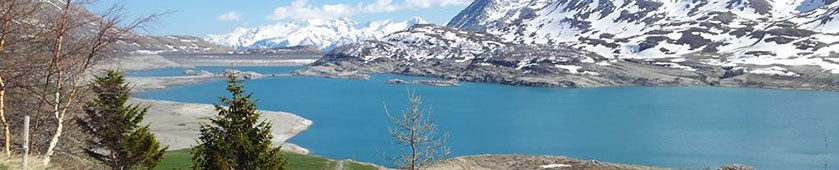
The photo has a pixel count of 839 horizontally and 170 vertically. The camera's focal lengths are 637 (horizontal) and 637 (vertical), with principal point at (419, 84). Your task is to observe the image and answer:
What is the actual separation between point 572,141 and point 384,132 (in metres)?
21.4

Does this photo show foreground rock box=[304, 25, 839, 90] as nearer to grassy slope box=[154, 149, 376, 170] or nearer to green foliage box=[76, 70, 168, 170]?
grassy slope box=[154, 149, 376, 170]

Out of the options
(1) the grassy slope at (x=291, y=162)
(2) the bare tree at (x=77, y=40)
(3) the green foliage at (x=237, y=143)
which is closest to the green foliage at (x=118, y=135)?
(3) the green foliage at (x=237, y=143)

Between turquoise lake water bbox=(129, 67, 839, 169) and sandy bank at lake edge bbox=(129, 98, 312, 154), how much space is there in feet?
7.95

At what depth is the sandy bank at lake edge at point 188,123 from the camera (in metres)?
61.9

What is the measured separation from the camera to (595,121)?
8738 cm

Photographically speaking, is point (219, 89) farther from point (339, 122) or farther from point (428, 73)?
point (428, 73)

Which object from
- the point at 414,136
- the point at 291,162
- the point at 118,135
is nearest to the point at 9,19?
the point at 118,135

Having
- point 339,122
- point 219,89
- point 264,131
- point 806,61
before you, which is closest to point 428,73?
point 219,89

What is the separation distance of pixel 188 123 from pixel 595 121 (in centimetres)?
5294

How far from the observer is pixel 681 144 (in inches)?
2566

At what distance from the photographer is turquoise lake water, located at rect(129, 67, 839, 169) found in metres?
60.9

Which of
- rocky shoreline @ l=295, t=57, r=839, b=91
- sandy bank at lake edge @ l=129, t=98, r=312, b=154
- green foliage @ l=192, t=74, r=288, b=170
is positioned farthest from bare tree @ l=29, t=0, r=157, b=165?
rocky shoreline @ l=295, t=57, r=839, b=91

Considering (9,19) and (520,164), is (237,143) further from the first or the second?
(520,164)

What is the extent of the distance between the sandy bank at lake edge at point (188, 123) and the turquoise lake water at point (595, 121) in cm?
242
